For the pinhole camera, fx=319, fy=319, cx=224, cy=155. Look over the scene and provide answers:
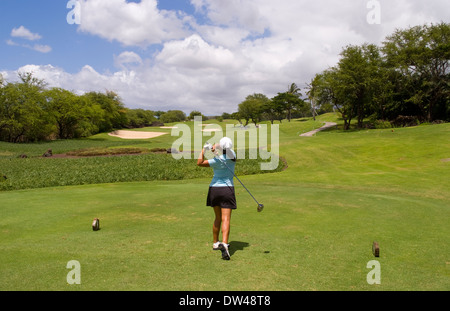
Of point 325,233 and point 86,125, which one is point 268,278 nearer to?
point 325,233

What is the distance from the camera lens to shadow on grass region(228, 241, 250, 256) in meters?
8.20

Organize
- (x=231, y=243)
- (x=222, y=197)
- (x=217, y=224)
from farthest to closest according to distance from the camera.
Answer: (x=231, y=243) < (x=217, y=224) < (x=222, y=197)

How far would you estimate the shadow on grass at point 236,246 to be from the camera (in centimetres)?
820

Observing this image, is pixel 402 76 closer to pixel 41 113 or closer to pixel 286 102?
pixel 286 102

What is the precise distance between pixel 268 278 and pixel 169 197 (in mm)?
10469

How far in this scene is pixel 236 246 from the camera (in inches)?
337

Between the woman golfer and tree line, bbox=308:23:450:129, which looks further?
tree line, bbox=308:23:450:129

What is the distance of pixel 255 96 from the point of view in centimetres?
17712

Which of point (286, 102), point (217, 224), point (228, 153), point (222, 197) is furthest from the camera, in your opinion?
point (286, 102)

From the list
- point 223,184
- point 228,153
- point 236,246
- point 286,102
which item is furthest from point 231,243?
point 286,102

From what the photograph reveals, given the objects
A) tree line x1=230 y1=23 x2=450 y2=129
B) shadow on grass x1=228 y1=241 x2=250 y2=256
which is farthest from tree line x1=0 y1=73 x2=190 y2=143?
shadow on grass x1=228 y1=241 x2=250 y2=256

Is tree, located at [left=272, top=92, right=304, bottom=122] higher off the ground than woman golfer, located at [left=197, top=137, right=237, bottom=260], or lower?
higher

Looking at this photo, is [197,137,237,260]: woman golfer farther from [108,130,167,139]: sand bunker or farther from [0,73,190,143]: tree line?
[108,130,167,139]: sand bunker

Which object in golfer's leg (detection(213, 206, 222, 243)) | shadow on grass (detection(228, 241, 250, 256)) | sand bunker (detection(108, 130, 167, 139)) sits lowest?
shadow on grass (detection(228, 241, 250, 256))
